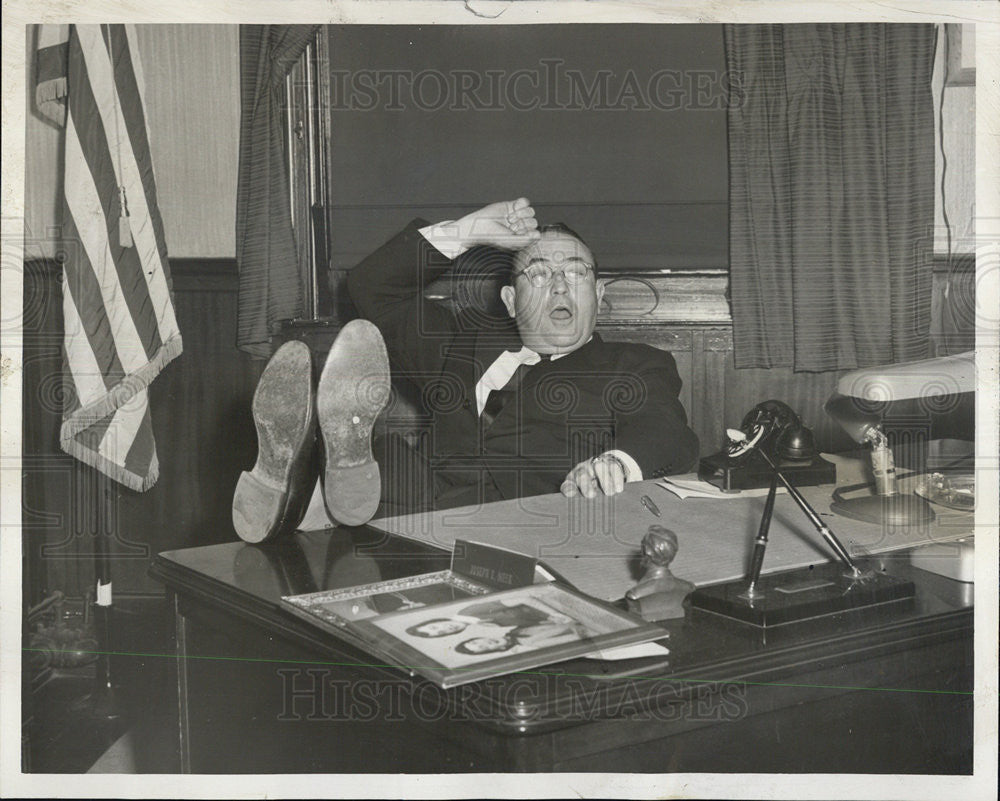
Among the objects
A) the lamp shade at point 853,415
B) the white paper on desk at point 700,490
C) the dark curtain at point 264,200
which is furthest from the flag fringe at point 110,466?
the lamp shade at point 853,415

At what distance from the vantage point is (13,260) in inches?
52.3

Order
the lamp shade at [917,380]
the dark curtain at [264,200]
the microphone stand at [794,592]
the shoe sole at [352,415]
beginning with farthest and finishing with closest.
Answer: the dark curtain at [264,200]
the lamp shade at [917,380]
the shoe sole at [352,415]
the microphone stand at [794,592]

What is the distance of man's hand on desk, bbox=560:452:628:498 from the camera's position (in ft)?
4.43

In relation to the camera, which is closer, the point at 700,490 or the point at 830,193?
the point at 700,490

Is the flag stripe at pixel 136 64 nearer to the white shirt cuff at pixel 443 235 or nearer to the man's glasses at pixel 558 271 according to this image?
the white shirt cuff at pixel 443 235

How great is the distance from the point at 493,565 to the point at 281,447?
0.31 meters

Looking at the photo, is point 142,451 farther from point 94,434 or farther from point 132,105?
point 132,105

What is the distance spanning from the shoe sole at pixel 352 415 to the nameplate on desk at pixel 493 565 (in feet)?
0.69

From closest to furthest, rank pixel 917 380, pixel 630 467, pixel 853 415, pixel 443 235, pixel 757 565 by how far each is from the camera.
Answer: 1. pixel 757 565
2. pixel 917 380
3. pixel 853 415
4. pixel 630 467
5. pixel 443 235

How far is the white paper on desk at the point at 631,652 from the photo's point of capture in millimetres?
813

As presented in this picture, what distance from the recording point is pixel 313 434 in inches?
44.8

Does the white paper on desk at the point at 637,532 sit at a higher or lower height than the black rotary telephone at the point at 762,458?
lower

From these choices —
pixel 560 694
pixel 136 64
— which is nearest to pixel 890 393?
pixel 560 694

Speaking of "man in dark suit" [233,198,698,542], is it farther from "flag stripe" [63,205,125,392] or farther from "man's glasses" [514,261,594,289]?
"flag stripe" [63,205,125,392]
